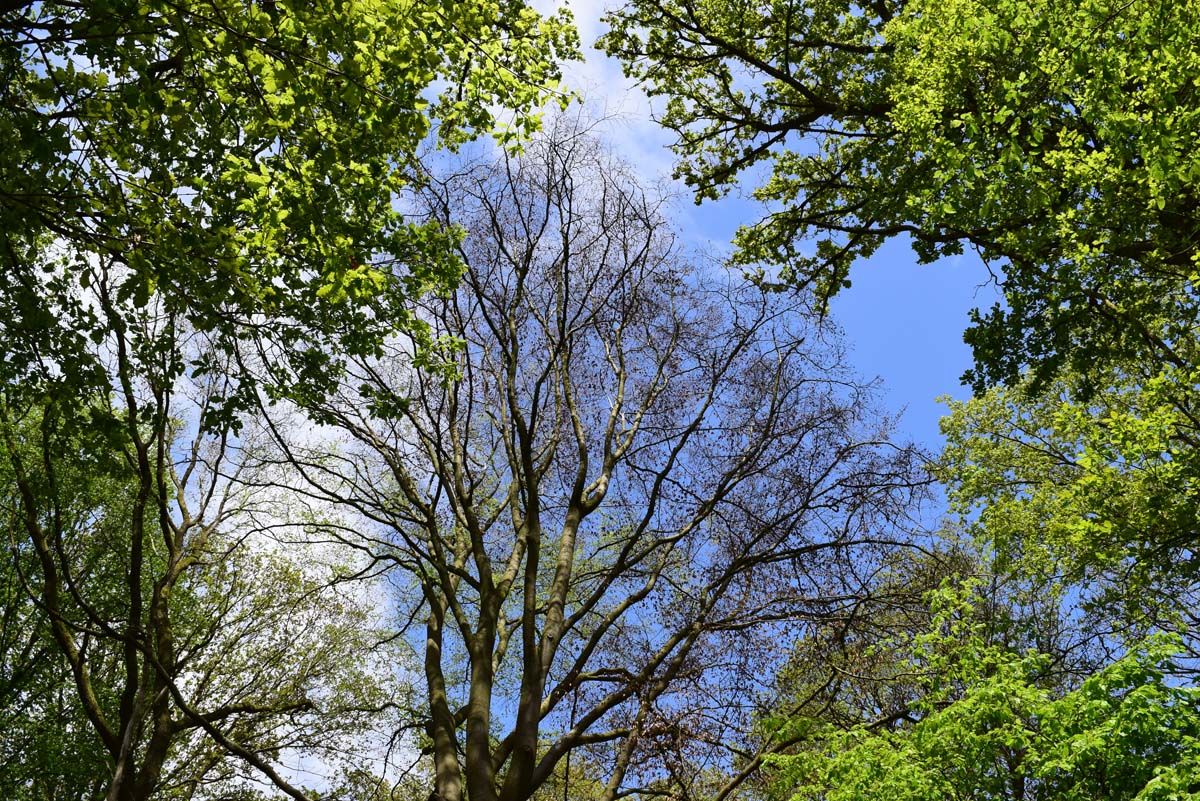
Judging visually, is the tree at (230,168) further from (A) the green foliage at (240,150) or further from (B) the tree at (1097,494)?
(B) the tree at (1097,494)

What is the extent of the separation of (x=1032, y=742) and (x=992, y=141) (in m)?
6.24

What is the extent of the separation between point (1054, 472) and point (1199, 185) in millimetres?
9635

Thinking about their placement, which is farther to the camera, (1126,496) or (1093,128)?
(1126,496)

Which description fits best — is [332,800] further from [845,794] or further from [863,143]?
[863,143]

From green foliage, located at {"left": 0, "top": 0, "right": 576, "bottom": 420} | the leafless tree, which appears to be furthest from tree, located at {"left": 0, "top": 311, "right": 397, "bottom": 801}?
green foliage, located at {"left": 0, "top": 0, "right": 576, "bottom": 420}

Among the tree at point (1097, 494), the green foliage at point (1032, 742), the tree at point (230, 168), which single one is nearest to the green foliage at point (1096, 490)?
the tree at point (1097, 494)

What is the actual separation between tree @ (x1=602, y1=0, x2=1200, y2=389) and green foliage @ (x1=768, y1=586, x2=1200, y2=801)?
4.51m

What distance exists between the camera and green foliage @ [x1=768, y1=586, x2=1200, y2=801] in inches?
248

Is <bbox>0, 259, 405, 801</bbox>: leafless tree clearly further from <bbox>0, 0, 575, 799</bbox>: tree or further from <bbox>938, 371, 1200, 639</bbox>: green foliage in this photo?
<bbox>938, 371, 1200, 639</bbox>: green foliage

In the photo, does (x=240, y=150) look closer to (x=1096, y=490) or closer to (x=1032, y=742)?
(x=1032, y=742)

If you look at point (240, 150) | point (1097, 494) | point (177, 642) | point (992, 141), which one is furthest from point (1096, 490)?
point (177, 642)

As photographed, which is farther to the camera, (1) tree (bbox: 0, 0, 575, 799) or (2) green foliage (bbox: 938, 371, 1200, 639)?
(2) green foliage (bbox: 938, 371, 1200, 639)

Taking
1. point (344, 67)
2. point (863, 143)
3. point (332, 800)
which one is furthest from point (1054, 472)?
point (344, 67)

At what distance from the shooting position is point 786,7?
13594 millimetres
